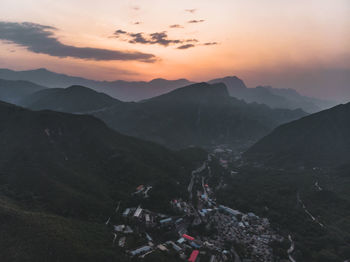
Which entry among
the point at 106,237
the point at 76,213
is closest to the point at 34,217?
the point at 76,213

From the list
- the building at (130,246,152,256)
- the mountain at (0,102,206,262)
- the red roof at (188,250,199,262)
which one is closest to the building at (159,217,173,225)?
the mountain at (0,102,206,262)

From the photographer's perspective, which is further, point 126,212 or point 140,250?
point 126,212

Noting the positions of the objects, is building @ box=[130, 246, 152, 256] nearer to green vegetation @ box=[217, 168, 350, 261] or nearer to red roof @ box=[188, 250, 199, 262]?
red roof @ box=[188, 250, 199, 262]

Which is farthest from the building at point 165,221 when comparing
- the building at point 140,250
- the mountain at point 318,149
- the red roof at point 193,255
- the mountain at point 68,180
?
the mountain at point 318,149

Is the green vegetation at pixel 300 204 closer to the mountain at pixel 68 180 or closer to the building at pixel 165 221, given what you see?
the mountain at pixel 68 180

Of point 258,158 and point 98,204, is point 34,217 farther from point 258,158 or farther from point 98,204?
point 258,158

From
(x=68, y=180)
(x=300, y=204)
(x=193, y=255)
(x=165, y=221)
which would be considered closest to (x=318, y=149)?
(x=300, y=204)

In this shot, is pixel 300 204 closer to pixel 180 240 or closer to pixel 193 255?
pixel 180 240
